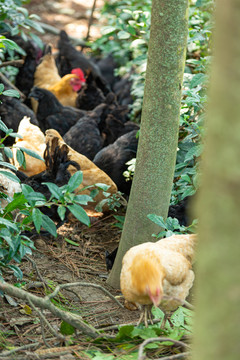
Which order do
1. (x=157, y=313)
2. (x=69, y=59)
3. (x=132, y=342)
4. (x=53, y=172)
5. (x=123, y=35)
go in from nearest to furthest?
(x=132, y=342)
(x=157, y=313)
(x=53, y=172)
(x=123, y=35)
(x=69, y=59)

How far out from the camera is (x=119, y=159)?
13.7ft

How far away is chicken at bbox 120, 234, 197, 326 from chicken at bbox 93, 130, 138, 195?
1.98m

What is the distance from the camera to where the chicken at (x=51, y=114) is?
521cm

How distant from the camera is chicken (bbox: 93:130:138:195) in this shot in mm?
4137

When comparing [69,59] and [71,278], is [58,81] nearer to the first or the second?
[69,59]

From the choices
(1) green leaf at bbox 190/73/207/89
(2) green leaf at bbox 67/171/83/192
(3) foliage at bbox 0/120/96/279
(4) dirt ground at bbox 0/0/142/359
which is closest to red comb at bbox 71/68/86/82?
(4) dirt ground at bbox 0/0/142/359

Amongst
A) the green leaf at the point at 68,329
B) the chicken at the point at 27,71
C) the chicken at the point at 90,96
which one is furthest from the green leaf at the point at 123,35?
the green leaf at the point at 68,329

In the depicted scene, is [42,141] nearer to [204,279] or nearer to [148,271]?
[148,271]

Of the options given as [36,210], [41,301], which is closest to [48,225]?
[36,210]

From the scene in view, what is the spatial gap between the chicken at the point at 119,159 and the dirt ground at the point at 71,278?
1.08 ft

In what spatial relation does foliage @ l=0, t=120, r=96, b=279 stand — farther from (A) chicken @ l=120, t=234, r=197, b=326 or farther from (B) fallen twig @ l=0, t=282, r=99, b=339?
(A) chicken @ l=120, t=234, r=197, b=326

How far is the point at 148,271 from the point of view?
6.29ft

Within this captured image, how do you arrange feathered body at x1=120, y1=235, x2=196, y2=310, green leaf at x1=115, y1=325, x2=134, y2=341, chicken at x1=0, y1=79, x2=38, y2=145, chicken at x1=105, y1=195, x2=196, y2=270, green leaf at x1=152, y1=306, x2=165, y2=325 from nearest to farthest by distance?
feathered body at x1=120, y1=235, x2=196, y2=310, green leaf at x1=115, y1=325, x2=134, y2=341, green leaf at x1=152, y1=306, x2=165, y2=325, chicken at x1=105, y1=195, x2=196, y2=270, chicken at x1=0, y1=79, x2=38, y2=145

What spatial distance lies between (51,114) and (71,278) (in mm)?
2741
